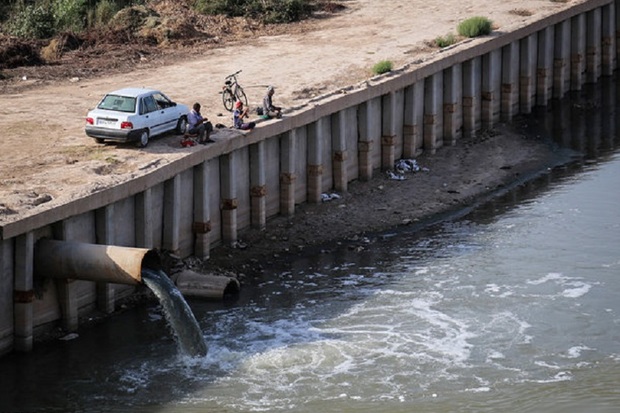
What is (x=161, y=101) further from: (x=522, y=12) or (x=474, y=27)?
(x=522, y=12)

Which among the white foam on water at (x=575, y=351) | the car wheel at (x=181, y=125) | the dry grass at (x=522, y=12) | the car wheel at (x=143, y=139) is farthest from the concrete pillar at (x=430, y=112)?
the white foam on water at (x=575, y=351)

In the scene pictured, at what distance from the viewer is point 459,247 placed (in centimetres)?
3628

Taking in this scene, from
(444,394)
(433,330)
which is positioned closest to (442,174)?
(433,330)

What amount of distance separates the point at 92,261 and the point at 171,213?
16.0 feet

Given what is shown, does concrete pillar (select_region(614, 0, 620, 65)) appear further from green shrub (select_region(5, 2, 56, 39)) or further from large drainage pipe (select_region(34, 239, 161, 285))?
large drainage pipe (select_region(34, 239, 161, 285))

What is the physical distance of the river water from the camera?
27.0m

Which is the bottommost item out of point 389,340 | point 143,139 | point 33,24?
point 389,340

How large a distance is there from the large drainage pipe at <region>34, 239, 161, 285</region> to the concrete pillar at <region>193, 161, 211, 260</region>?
5.16 meters

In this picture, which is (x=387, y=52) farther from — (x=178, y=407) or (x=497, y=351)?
(x=178, y=407)

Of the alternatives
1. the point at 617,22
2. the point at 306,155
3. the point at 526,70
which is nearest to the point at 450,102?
the point at 526,70

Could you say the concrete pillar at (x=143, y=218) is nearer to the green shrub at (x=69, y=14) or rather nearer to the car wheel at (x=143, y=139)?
the car wheel at (x=143, y=139)

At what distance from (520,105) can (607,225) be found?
1424cm

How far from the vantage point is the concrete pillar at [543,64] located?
52.3m

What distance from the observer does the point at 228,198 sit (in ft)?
116
